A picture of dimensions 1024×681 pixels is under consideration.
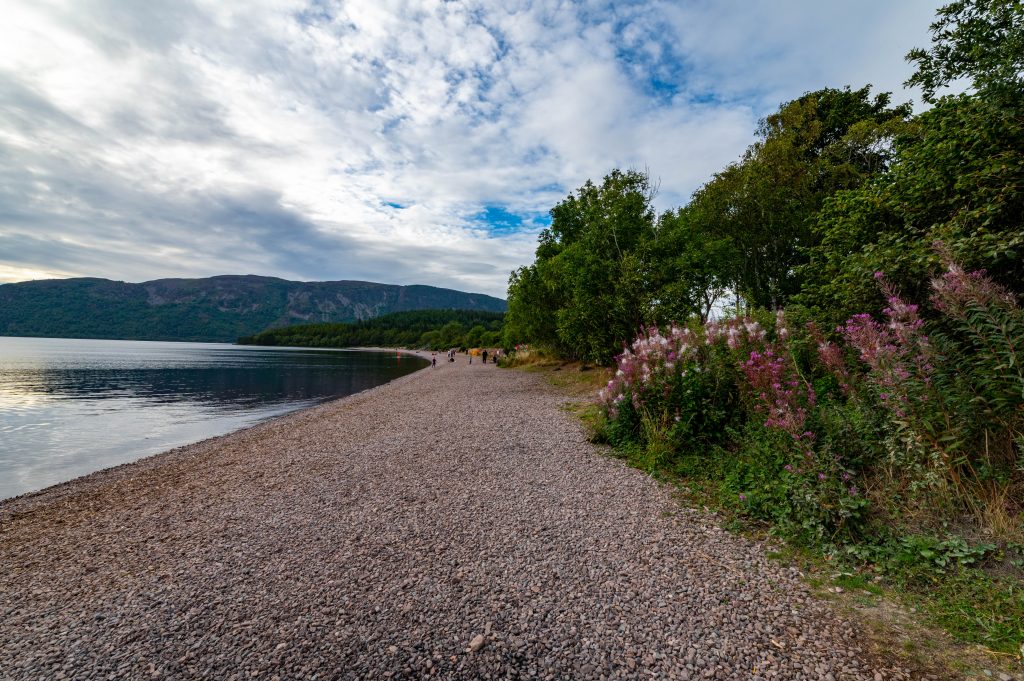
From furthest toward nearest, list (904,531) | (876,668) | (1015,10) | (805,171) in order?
(805,171)
(1015,10)
(904,531)
(876,668)

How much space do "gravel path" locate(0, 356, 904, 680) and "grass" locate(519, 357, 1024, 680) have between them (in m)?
0.26

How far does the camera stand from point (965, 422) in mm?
4094

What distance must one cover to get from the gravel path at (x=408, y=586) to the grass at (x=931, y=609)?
26 cm

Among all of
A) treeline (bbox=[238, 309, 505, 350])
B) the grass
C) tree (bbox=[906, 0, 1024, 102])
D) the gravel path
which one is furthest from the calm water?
treeline (bbox=[238, 309, 505, 350])

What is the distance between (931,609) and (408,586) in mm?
4291

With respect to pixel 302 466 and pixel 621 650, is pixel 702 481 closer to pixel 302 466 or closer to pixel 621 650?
pixel 621 650

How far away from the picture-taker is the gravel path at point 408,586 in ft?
10.2

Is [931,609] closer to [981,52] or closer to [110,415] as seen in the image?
[981,52]

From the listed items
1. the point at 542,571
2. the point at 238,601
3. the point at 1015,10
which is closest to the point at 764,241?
the point at 1015,10

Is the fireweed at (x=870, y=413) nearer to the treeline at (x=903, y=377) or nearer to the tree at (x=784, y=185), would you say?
the treeline at (x=903, y=377)

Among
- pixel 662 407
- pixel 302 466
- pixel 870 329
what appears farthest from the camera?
pixel 302 466

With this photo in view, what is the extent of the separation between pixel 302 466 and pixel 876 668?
8.87 m

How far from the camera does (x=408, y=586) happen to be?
13.3ft

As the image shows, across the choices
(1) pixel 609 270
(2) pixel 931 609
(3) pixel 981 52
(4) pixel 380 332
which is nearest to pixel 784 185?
(1) pixel 609 270
